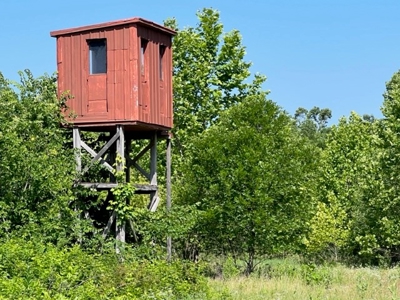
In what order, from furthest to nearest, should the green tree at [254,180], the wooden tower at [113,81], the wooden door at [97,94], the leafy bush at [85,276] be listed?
the green tree at [254,180], the wooden door at [97,94], the wooden tower at [113,81], the leafy bush at [85,276]

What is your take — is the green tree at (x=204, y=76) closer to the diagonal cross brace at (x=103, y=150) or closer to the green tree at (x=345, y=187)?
the green tree at (x=345, y=187)

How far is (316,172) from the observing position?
79.9ft

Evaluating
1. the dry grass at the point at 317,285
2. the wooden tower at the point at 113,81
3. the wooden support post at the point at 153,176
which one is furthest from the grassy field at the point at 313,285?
the wooden tower at the point at 113,81

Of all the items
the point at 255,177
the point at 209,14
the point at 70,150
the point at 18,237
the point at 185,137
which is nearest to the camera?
the point at 18,237

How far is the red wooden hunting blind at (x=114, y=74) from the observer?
Answer: 19.2m

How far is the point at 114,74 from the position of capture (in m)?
19.4

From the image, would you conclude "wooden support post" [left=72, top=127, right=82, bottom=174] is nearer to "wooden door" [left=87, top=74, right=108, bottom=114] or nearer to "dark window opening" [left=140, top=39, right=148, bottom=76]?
"wooden door" [left=87, top=74, right=108, bottom=114]

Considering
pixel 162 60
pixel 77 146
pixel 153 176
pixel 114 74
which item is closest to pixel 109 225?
pixel 77 146

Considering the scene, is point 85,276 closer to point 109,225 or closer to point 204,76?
point 109,225

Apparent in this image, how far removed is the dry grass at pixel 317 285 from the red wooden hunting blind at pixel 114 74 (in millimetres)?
5054

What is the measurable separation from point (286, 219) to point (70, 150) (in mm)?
7616

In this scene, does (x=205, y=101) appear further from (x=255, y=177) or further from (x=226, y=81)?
(x=255, y=177)

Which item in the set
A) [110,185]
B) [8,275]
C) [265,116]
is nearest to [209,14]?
[265,116]

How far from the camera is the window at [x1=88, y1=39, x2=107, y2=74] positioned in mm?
19766
